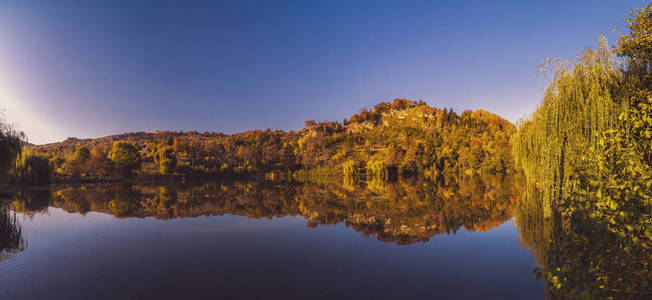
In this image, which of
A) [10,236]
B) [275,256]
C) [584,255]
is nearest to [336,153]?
[10,236]

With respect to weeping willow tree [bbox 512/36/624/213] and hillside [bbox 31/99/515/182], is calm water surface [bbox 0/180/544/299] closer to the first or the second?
weeping willow tree [bbox 512/36/624/213]

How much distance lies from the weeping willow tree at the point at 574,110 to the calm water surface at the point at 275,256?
3.06m

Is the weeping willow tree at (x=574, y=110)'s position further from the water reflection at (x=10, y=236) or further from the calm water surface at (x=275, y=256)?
the water reflection at (x=10, y=236)

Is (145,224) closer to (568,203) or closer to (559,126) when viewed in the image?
(568,203)

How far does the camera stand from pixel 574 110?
919cm

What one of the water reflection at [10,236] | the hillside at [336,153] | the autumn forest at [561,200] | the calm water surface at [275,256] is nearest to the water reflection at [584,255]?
the autumn forest at [561,200]

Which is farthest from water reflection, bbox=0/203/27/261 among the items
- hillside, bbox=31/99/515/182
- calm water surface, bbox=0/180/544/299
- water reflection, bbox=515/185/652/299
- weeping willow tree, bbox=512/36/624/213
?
hillside, bbox=31/99/515/182

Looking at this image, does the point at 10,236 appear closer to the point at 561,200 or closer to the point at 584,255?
the point at 584,255

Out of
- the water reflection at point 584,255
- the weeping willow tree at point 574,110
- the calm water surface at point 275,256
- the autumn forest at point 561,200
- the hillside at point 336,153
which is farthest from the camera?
the hillside at point 336,153

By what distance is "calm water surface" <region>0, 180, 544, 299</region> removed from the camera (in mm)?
6293

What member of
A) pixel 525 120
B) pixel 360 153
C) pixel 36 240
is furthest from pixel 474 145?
pixel 36 240

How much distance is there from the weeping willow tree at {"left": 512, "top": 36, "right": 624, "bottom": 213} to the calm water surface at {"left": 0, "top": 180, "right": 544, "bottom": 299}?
306 centimetres

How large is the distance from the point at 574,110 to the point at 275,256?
10695 millimetres

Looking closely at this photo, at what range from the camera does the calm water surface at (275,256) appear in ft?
20.6
